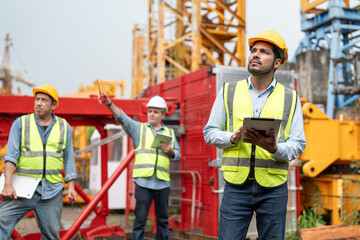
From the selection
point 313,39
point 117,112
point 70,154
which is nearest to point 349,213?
point 117,112

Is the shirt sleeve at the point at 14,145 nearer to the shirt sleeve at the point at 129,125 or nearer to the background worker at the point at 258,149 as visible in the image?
the shirt sleeve at the point at 129,125

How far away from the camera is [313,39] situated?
63.5ft

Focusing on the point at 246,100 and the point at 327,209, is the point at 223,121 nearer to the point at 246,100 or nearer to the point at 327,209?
the point at 246,100

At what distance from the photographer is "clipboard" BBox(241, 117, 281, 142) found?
278 cm

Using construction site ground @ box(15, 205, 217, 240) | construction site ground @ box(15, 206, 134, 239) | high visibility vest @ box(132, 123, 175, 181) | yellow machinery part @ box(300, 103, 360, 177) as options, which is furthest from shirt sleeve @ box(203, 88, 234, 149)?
construction site ground @ box(15, 206, 134, 239)

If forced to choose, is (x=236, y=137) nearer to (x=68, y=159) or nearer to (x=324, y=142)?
(x=68, y=159)

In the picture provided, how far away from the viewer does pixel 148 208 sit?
582 centimetres

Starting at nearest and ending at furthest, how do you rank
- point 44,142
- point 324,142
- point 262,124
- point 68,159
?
1. point 262,124
2. point 44,142
3. point 68,159
4. point 324,142

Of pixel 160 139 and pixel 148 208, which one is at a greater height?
pixel 160 139

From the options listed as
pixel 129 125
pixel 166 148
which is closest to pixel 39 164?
pixel 129 125

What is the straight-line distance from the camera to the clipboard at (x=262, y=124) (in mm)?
2775

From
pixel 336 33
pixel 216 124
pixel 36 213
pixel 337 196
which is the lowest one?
pixel 337 196

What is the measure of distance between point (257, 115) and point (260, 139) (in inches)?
13.5

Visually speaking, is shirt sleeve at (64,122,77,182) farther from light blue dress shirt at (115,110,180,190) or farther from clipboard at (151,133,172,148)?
clipboard at (151,133,172,148)
